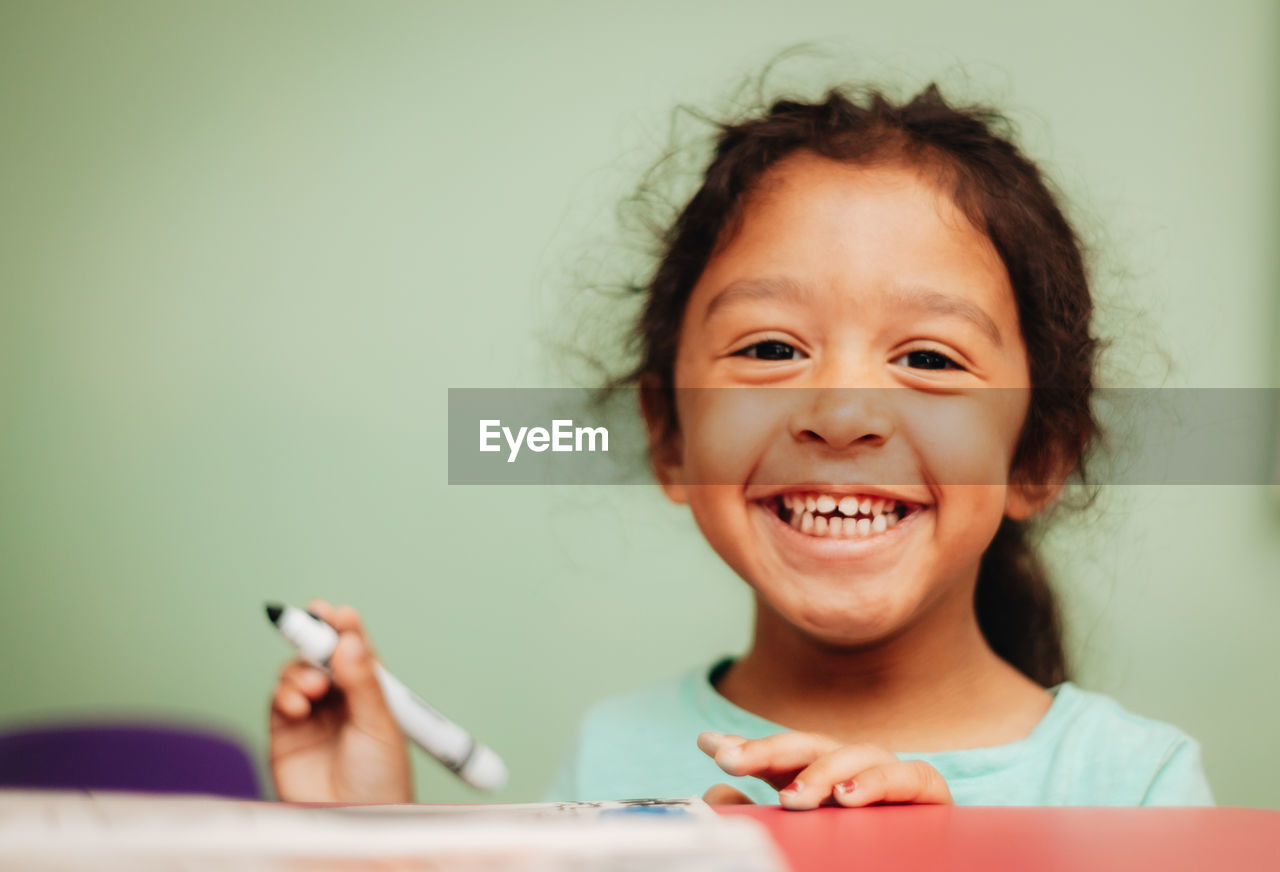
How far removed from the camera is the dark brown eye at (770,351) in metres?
0.71

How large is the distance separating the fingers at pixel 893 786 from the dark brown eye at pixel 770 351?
282 millimetres

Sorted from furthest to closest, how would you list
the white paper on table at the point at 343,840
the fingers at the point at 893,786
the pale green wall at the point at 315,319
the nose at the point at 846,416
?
1. the pale green wall at the point at 315,319
2. the nose at the point at 846,416
3. the fingers at the point at 893,786
4. the white paper on table at the point at 343,840

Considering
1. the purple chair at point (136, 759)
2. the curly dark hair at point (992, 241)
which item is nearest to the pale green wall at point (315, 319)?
the curly dark hair at point (992, 241)

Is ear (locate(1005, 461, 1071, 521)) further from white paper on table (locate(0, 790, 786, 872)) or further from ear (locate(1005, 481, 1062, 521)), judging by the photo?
white paper on table (locate(0, 790, 786, 872))

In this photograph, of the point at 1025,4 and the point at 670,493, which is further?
the point at 1025,4

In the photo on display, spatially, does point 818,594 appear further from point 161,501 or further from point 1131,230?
point 161,501

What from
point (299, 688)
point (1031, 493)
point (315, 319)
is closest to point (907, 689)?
point (1031, 493)

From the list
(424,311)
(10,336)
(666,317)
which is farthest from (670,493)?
(10,336)

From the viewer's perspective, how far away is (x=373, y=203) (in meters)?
1.03

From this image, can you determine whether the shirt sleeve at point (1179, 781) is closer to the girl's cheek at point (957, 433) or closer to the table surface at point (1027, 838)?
the girl's cheek at point (957, 433)

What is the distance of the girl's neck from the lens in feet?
2.42

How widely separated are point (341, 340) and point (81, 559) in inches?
12.3

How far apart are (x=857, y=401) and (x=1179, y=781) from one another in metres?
0.30

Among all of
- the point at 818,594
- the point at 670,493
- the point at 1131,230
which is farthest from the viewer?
the point at 1131,230
